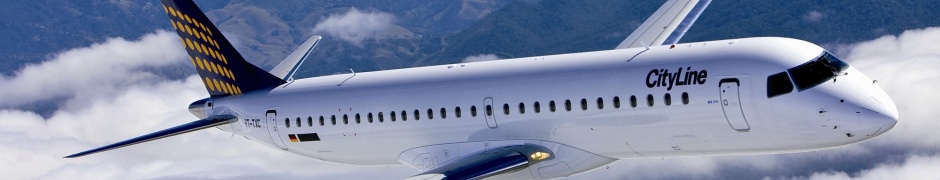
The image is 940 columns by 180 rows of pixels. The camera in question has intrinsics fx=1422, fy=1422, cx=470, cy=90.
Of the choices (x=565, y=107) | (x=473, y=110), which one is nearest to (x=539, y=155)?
(x=565, y=107)

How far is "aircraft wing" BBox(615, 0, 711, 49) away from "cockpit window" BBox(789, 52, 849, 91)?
1512cm

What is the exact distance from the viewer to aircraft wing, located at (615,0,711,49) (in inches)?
2464

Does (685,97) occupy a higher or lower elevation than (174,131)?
lower

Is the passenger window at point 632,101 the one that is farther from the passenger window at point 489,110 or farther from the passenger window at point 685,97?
the passenger window at point 489,110

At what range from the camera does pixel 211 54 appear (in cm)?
6706

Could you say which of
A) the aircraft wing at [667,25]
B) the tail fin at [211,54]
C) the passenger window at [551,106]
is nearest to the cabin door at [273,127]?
the tail fin at [211,54]

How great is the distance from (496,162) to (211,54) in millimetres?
19722

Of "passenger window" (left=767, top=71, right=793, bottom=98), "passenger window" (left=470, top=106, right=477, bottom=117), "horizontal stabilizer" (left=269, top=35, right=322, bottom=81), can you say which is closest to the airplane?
"passenger window" (left=767, top=71, right=793, bottom=98)

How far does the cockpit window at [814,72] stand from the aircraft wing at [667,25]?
15.1 meters

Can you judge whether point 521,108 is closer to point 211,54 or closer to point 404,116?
point 404,116

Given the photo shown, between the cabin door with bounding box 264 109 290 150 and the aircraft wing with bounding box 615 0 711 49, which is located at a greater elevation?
the aircraft wing with bounding box 615 0 711 49

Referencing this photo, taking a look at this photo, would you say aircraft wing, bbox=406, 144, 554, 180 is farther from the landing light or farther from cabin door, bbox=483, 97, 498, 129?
cabin door, bbox=483, 97, 498, 129

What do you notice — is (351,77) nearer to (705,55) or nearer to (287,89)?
(287,89)

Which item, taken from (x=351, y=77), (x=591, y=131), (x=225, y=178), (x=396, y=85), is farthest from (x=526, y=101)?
(x=225, y=178)
